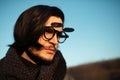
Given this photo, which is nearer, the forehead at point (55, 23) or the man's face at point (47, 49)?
the man's face at point (47, 49)

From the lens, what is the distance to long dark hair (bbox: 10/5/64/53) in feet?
8.40

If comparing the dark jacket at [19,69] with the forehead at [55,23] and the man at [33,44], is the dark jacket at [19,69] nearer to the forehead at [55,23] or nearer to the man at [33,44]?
the man at [33,44]

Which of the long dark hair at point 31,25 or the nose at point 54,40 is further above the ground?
the long dark hair at point 31,25

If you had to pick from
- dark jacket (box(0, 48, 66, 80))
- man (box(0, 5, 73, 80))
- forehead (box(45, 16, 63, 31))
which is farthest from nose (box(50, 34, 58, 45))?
dark jacket (box(0, 48, 66, 80))

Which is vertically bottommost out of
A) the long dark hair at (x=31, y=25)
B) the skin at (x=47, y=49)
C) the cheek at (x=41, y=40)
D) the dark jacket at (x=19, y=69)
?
the dark jacket at (x=19, y=69)

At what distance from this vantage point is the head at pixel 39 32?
8.23 feet

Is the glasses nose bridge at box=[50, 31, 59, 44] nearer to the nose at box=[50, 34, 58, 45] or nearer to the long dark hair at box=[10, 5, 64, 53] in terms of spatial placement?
the nose at box=[50, 34, 58, 45]

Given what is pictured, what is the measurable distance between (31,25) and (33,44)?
222mm

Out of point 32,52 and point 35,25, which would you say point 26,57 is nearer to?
point 32,52

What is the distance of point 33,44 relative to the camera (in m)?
2.59

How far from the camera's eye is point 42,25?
256 cm

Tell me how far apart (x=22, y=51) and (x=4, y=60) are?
0.24m

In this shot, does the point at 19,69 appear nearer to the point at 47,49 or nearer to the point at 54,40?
the point at 47,49

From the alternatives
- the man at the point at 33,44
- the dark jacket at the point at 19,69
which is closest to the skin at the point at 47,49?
the man at the point at 33,44
